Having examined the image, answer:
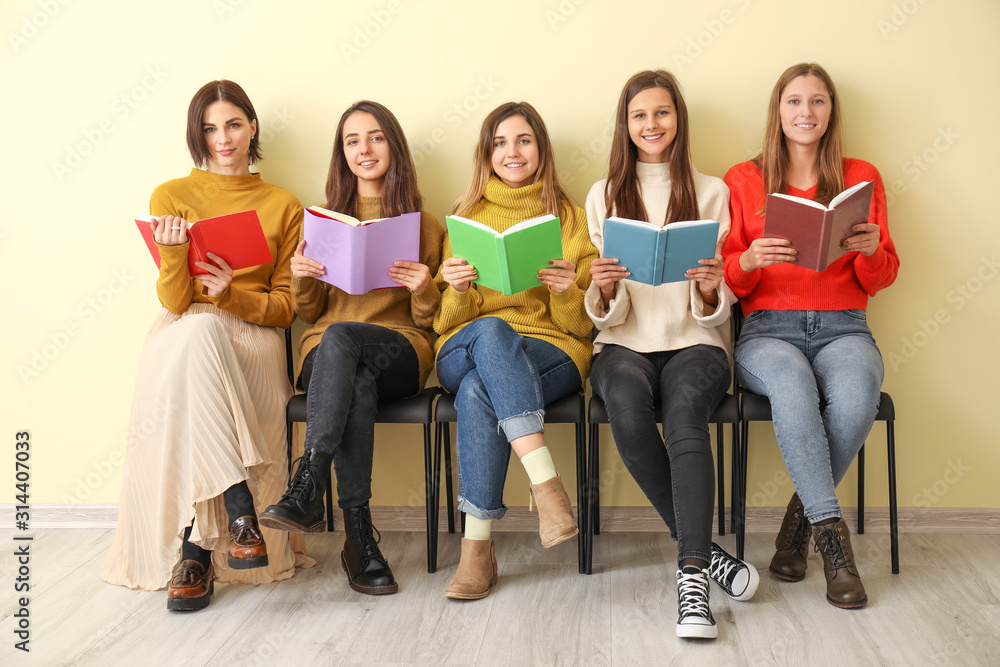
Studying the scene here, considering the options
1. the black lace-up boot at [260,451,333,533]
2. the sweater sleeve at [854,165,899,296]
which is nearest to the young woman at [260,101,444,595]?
the black lace-up boot at [260,451,333,533]

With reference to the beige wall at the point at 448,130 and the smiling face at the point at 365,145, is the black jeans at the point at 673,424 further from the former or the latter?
the smiling face at the point at 365,145

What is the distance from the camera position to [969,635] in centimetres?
160

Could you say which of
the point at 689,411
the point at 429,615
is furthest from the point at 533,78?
the point at 429,615

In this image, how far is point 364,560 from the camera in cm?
192

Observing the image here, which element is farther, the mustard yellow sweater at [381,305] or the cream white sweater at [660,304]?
the mustard yellow sweater at [381,305]

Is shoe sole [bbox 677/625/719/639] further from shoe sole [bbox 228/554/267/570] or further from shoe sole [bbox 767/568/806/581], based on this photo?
shoe sole [bbox 228/554/267/570]

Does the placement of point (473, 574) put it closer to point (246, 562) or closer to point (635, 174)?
point (246, 562)

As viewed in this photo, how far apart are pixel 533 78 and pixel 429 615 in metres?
1.57

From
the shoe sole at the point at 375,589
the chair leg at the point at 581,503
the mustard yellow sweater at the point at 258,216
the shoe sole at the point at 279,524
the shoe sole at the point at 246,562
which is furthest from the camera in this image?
the mustard yellow sweater at the point at 258,216

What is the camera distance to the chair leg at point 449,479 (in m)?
2.17

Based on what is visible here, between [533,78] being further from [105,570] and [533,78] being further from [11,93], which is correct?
[105,570]

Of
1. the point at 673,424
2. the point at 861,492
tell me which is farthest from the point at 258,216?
the point at 861,492

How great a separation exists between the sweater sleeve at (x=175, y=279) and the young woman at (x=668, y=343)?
3.58ft

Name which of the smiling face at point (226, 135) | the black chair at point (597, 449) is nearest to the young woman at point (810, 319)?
the black chair at point (597, 449)
